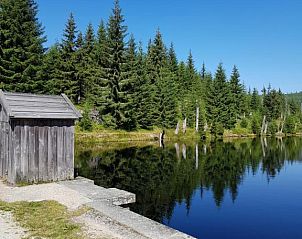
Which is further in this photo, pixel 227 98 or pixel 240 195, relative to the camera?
pixel 227 98

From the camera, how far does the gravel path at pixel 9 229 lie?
352 inches

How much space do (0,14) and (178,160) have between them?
1003 inches

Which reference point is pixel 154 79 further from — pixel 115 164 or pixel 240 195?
pixel 240 195

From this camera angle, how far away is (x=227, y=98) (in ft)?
245

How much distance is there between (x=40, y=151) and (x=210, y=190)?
10393 millimetres

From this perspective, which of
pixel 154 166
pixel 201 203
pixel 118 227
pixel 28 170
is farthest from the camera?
pixel 154 166

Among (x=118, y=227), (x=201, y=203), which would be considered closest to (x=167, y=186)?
(x=201, y=203)

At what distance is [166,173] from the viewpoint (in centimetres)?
2484

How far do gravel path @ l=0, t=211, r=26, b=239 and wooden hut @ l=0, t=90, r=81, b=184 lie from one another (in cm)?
487

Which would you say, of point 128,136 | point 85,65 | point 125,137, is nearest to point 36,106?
point 125,137

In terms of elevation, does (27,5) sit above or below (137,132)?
above

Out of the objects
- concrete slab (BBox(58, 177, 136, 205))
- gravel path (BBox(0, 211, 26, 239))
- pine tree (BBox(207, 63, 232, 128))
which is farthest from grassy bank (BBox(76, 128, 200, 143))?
gravel path (BBox(0, 211, 26, 239))

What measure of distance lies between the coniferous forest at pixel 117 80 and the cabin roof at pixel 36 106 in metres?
21.1

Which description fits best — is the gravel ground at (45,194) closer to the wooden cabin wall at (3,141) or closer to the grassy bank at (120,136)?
the wooden cabin wall at (3,141)
